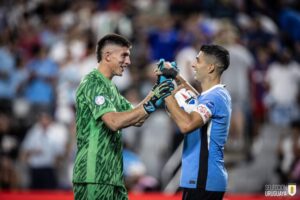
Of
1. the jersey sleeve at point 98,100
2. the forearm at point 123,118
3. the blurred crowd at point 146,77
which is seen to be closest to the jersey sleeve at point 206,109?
the forearm at point 123,118

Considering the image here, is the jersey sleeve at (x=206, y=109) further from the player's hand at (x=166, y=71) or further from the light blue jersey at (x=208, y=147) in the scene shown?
the player's hand at (x=166, y=71)

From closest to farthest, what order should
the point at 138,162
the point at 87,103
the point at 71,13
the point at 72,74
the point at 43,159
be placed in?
the point at 87,103
the point at 138,162
the point at 43,159
the point at 72,74
the point at 71,13

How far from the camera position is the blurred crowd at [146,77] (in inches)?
497

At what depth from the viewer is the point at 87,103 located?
6703mm

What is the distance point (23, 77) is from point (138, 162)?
3.65 m

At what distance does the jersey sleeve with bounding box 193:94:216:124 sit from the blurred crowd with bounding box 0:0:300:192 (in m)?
5.01

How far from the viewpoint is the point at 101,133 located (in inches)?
263

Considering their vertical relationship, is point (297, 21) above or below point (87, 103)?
above

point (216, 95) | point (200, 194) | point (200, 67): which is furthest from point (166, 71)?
point (200, 194)

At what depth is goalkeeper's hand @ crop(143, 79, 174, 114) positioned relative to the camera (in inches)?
258

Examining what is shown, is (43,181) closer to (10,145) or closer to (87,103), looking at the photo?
(10,145)

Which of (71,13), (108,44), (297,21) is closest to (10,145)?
(71,13)

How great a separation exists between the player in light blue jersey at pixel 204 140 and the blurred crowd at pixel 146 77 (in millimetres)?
4890

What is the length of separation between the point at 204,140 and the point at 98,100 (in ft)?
3.32
